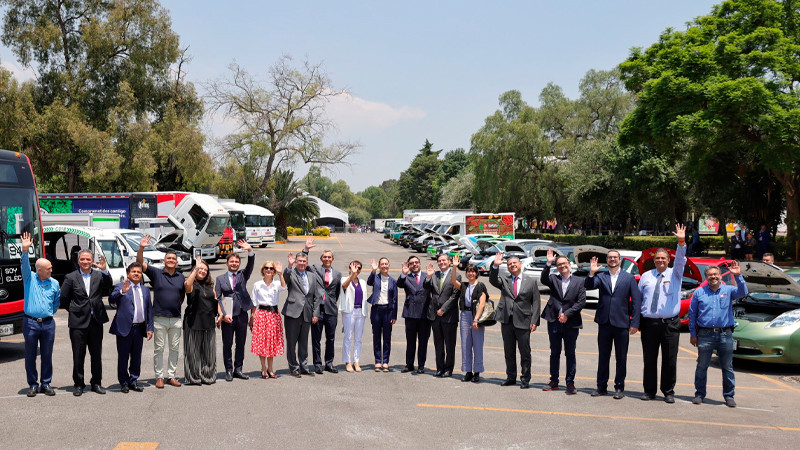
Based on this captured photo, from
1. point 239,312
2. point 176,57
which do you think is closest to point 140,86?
point 176,57

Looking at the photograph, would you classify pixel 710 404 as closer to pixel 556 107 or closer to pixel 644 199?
pixel 644 199

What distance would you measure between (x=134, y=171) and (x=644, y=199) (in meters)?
32.3

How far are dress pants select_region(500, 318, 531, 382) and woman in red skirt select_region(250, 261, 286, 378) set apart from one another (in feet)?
10.3

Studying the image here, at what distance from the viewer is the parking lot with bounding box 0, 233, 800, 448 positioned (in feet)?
22.4

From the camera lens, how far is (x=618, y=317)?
8961 millimetres

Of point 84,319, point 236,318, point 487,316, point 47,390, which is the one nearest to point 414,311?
point 487,316

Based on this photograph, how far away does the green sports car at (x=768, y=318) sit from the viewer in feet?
34.8

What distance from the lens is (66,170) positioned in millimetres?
41312

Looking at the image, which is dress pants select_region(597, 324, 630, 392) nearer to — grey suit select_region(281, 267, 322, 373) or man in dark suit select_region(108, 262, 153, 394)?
grey suit select_region(281, 267, 322, 373)

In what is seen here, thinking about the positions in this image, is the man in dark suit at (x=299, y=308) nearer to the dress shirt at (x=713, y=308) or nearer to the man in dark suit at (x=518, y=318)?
the man in dark suit at (x=518, y=318)

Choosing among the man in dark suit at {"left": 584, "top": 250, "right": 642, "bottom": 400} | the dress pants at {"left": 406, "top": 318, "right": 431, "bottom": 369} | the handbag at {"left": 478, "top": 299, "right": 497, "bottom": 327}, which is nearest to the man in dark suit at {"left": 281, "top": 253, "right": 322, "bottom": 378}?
the dress pants at {"left": 406, "top": 318, "right": 431, "bottom": 369}

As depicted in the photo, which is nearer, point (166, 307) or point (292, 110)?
point (166, 307)

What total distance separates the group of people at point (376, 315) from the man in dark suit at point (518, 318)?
1 cm

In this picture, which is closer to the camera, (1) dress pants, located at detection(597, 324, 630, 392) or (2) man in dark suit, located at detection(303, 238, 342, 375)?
(1) dress pants, located at detection(597, 324, 630, 392)
